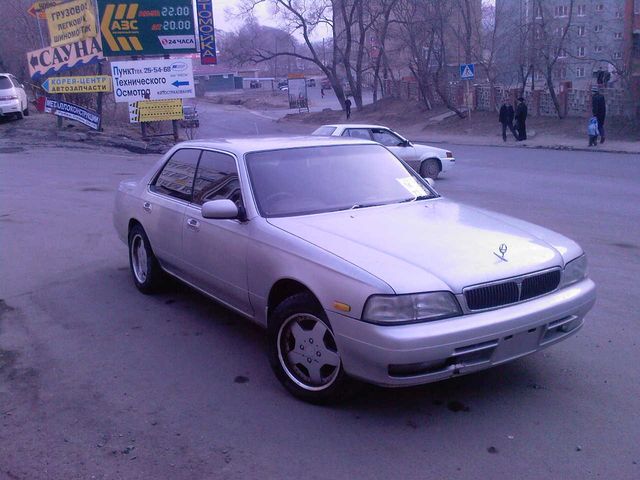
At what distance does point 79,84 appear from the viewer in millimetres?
25594

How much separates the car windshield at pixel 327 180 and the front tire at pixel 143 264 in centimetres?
176

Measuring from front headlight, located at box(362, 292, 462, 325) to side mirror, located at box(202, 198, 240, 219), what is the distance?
55.9 inches

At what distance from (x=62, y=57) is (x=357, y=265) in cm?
2454

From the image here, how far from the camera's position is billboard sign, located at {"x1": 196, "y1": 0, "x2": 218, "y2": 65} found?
29.2 meters

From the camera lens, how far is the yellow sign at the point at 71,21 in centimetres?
2486

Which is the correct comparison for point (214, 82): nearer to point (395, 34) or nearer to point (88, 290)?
point (395, 34)

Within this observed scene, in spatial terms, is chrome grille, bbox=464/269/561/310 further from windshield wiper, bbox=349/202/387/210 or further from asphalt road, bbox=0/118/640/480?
windshield wiper, bbox=349/202/387/210

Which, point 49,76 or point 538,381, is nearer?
point 538,381

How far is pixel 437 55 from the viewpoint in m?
44.1

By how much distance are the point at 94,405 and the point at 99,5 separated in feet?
A: 76.1

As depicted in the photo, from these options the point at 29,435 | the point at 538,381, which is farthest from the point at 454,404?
the point at 29,435

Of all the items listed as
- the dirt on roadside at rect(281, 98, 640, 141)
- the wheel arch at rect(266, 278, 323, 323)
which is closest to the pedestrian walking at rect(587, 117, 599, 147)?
the dirt on roadside at rect(281, 98, 640, 141)

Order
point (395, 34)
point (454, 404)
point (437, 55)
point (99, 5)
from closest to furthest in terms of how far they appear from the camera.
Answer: point (454, 404), point (99, 5), point (437, 55), point (395, 34)

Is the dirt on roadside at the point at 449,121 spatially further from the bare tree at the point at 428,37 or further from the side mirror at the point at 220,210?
the side mirror at the point at 220,210
